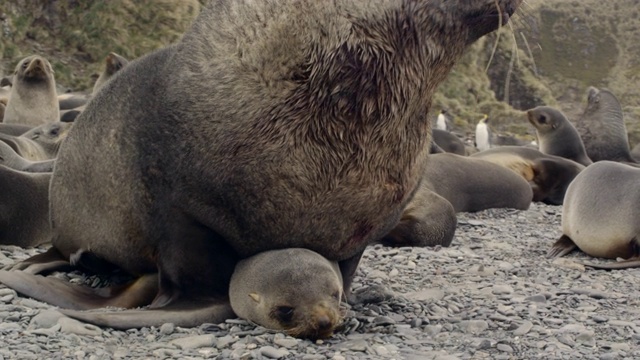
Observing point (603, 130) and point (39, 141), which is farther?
point (603, 130)

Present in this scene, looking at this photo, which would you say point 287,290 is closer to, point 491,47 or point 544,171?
point 544,171

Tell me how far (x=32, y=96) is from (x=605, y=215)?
7696 millimetres

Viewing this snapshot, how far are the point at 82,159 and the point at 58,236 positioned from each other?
0.49 metres

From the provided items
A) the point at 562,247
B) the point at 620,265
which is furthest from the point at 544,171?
the point at 620,265

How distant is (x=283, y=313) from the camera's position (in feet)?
11.9

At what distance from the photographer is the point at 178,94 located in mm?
3650

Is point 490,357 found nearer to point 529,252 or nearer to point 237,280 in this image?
point 237,280

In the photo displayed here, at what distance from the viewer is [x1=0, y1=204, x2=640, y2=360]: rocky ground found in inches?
128

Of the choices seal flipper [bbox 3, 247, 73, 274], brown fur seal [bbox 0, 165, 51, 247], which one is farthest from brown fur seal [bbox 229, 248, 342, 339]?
brown fur seal [bbox 0, 165, 51, 247]

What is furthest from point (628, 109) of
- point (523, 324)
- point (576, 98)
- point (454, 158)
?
point (523, 324)

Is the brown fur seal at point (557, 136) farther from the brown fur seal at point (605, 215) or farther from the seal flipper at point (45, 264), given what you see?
the seal flipper at point (45, 264)

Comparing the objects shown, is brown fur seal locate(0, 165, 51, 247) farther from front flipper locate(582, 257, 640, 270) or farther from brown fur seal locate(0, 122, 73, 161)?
front flipper locate(582, 257, 640, 270)

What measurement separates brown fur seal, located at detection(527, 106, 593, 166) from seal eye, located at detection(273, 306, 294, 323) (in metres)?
9.66

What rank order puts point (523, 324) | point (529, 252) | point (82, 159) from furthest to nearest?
point (529, 252)
point (82, 159)
point (523, 324)
